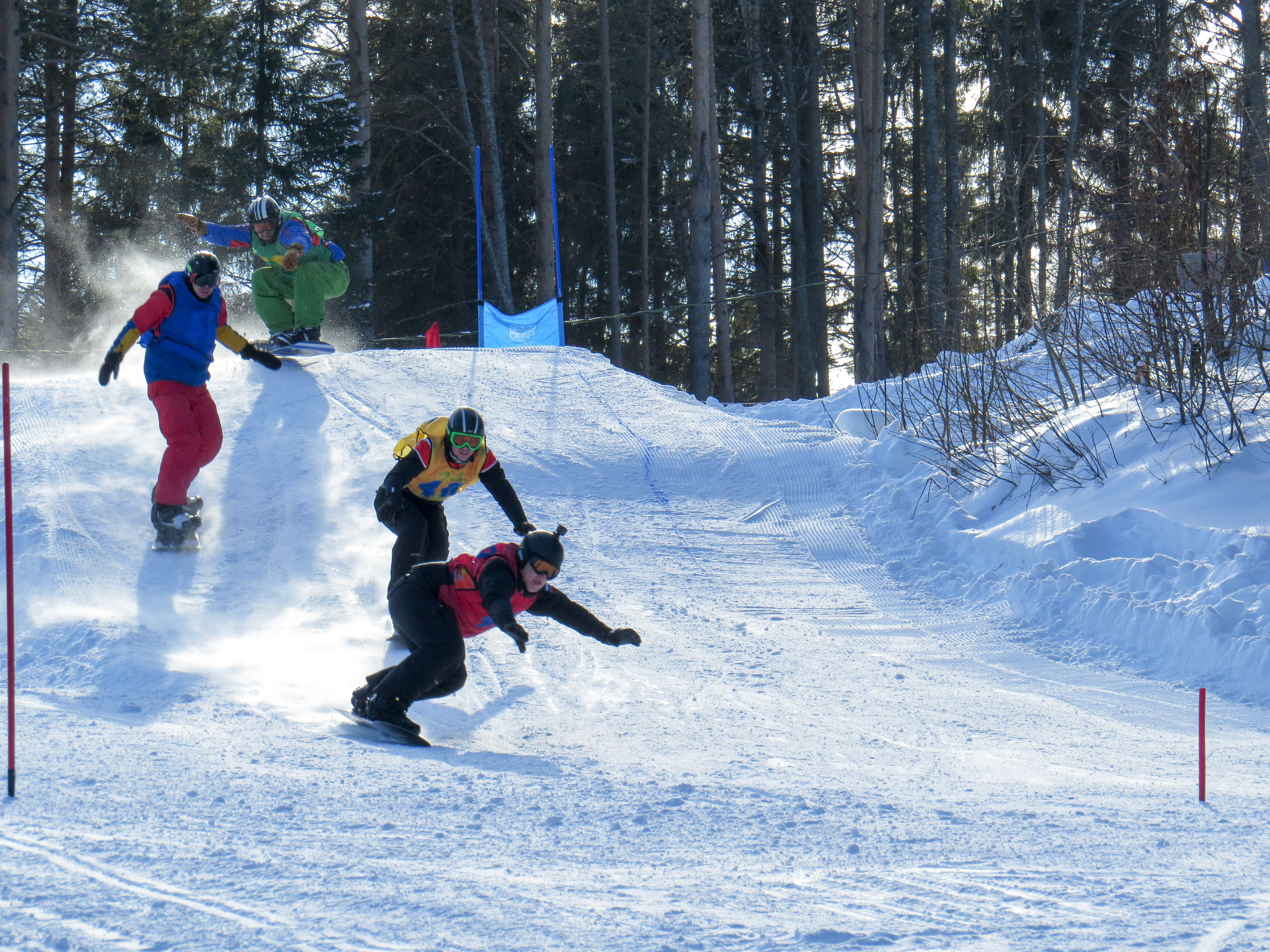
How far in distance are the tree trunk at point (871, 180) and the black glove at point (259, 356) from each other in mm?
9730

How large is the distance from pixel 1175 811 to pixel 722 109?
84.2ft

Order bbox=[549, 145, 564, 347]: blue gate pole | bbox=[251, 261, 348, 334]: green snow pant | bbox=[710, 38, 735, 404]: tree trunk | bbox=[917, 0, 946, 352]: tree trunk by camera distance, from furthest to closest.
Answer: bbox=[917, 0, 946, 352]: tree trunk
bbox=[710, 38, 735, 404]: tree trunk
bbox=[549, 145, 564, 347]: blue gate pole
bbox=[251, 261, 348, 334]: green snow pant

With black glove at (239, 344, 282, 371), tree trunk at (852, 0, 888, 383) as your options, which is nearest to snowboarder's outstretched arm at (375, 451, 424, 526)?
black glove at (239, 344, 282, 371)

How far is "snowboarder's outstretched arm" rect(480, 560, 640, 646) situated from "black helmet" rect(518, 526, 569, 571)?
0.39 ft

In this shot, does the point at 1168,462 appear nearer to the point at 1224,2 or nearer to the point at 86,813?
the point at 86,813

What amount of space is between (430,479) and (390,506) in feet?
0.84

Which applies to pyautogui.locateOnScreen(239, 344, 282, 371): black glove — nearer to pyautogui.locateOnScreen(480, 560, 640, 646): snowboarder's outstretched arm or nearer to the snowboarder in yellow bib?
the snowboarder in yellow bib

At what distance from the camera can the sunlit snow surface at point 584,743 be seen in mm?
2672

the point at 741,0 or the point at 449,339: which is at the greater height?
the point at 741,0

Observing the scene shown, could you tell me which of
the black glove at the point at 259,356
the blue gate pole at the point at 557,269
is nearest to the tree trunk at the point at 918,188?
the blue gate pole at the point at 557,269

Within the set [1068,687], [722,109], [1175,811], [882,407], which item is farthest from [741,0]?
[1175,811]

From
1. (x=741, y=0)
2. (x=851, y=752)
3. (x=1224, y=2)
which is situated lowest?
(x=851, y=752)

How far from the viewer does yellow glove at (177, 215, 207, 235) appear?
29.4 ft

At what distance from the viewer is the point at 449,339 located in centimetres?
2611
